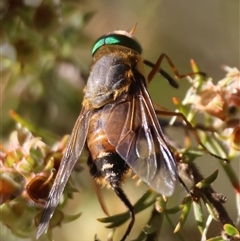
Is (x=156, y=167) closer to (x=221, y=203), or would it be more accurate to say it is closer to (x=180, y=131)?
(x=221, y=203)

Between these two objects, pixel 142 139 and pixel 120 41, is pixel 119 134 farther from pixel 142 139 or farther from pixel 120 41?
pixel 120 41

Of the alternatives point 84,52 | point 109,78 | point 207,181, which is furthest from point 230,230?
point 84,52

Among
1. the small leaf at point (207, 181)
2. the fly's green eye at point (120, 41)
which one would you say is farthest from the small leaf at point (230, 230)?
the fly's green eye at point (120, 41)

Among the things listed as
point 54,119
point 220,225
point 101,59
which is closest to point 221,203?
point 220,225

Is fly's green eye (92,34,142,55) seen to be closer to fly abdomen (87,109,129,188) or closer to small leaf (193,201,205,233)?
fly abdomen (87,109,129,188)

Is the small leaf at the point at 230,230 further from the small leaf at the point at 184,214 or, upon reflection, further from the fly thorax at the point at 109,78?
the fly thorax at the point at 109,78

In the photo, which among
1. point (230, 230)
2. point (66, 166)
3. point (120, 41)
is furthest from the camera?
point (120, 41)
